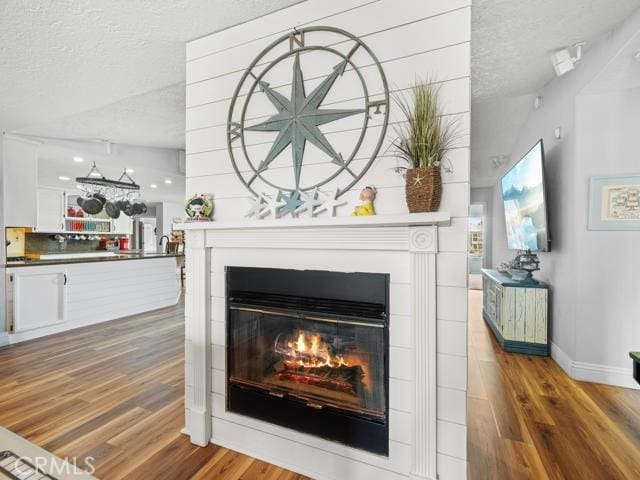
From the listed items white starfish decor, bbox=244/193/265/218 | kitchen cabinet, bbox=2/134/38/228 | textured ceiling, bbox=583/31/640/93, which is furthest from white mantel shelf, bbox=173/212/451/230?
kitchen cabinet, bbox=2/134/38/228

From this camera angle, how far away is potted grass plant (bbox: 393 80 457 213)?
4.31ft

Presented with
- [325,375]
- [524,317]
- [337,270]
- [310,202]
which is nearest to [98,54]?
[310,202]

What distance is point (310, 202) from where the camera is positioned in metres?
1.62

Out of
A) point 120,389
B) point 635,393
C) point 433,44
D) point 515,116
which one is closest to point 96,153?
point 120,389

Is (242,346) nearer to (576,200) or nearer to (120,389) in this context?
(120,389)

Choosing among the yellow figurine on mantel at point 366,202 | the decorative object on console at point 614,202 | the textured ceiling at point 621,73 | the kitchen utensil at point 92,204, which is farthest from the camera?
the kitchen utensil at point 92,204

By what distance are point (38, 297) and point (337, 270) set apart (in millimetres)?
4100

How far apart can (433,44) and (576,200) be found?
216 cm

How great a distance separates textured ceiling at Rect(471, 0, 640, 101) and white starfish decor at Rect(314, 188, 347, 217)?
1.40m

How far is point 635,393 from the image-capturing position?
2.38 m

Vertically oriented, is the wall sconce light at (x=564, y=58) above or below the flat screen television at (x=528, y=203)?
above

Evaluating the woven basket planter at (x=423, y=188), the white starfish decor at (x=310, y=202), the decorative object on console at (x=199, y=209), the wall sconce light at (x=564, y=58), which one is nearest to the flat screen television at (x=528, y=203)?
the wall sconce light at (x=564, y=58)

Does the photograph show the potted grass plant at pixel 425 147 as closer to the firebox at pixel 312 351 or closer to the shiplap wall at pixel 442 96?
the shiplap wall at pixel 442 96

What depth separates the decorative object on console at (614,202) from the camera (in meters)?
2.48
